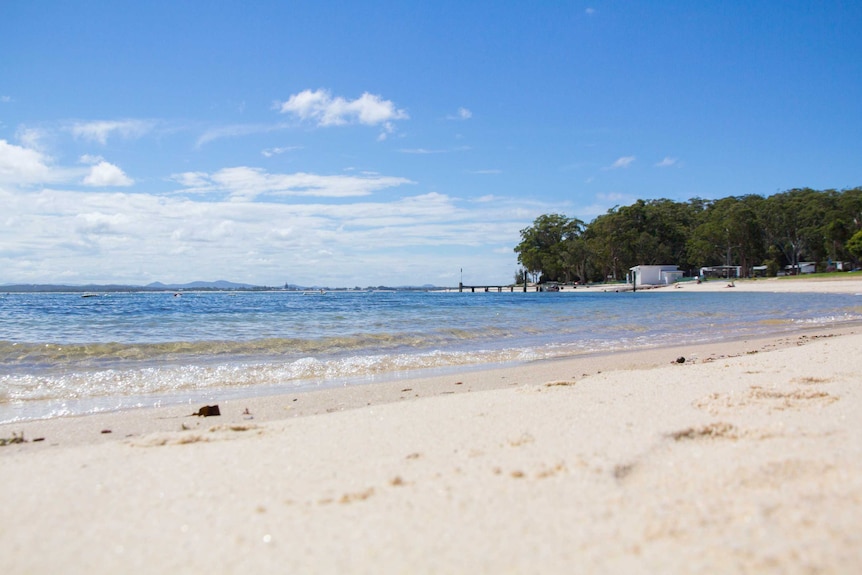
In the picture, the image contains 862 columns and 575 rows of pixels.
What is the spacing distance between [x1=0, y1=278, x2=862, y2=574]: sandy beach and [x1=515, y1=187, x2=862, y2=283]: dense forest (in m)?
71.7

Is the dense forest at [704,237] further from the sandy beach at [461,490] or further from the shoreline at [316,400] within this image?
the sandy beach at [461,490]

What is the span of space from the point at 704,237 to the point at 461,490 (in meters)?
96.7

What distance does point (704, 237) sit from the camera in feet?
292

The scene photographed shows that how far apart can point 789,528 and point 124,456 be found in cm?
362

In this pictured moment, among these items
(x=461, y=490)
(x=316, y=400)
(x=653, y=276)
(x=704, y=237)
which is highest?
(x=704, y=237)

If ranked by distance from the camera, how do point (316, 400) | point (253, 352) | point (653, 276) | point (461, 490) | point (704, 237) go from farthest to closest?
point (704, 237)
point (653, 276)
point (253, 352)
point (316, 400)
point (461, 490)

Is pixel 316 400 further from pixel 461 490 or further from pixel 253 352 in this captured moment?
pixel 253 352

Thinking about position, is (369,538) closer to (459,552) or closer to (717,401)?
(459,552)

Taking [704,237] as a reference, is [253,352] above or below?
below

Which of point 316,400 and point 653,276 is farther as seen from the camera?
point 653,276

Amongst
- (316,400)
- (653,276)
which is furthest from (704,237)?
(316,400)

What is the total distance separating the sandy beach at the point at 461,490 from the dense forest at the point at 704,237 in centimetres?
7175

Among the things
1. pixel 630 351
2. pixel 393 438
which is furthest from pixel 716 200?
pixel 393 438

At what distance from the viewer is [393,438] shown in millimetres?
3852
